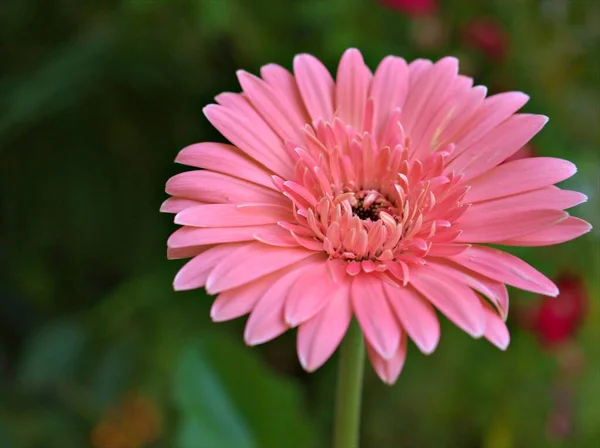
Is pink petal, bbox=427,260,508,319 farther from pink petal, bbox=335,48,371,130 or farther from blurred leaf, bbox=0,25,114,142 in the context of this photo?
blurred leaf, bbox=0,25,114,142

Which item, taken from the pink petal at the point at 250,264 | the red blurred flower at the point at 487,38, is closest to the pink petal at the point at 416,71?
the pink petal at the point at 250,264

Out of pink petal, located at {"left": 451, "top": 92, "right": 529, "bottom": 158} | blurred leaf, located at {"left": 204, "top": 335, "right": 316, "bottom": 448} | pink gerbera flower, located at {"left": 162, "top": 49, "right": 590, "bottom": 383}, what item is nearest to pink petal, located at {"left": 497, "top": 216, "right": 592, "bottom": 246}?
pink gerbera flower, located at {"left": 162, "top": 49, "right": 590, "bottom": 383}

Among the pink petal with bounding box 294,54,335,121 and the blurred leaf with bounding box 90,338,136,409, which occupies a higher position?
the pink petal with bounding box 294,54,335,121

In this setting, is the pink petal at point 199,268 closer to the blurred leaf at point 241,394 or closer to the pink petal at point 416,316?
the pink petal at point 416,316

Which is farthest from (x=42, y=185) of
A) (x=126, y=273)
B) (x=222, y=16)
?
(x=222, y=16)

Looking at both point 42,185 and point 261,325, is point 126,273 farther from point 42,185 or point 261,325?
point 261,325

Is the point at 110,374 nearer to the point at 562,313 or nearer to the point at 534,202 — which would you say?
the point at 562,313

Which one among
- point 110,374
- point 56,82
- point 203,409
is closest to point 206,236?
point 203,409
